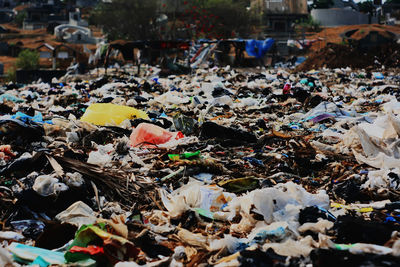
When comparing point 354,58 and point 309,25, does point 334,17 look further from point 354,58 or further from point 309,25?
point 354,58

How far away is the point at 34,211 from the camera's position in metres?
Answer: 2.88

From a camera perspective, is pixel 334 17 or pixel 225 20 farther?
pixel 334 17

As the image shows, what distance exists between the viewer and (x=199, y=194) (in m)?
3.02

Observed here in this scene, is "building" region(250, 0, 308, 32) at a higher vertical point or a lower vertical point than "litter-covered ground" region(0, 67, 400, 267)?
higher

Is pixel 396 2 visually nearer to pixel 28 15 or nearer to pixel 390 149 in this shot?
pixel 28 15

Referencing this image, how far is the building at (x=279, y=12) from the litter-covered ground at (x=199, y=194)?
33.3 metres

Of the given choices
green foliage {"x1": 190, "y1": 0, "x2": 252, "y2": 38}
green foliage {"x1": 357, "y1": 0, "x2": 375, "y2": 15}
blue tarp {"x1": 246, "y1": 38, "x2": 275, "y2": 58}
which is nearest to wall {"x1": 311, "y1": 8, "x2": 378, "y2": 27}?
green foliage {"x1": 357, "y1": 0, "x2": 375, "y2": 15}

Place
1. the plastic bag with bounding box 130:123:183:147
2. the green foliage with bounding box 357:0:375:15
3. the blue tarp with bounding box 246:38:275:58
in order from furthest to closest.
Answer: the green foliage with bounding box 357:0:375:15 → the blue tarp with bounding box 246:38:275:58 → the plastic bag with bounding box 130:123:183:147

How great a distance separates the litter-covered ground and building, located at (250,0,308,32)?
33334mm

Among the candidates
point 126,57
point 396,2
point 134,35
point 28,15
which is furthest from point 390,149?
point 28,15

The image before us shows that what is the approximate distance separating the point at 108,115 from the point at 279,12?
111 ft

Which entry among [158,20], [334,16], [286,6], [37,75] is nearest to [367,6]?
[334,16]

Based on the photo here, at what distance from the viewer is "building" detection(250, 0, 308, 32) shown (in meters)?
37.6

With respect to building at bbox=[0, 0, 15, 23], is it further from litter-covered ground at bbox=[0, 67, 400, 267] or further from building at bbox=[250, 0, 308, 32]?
litter-covered ground at bbox=[0, 67, 400, 267]
